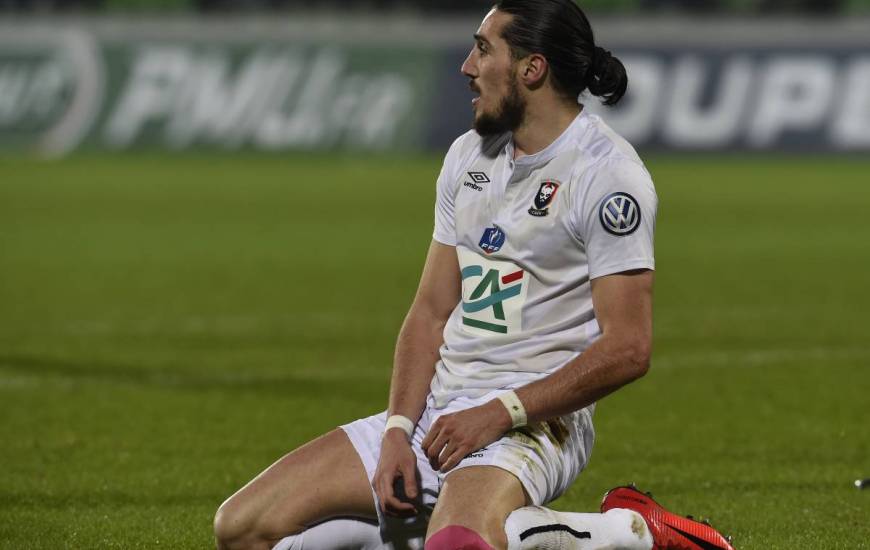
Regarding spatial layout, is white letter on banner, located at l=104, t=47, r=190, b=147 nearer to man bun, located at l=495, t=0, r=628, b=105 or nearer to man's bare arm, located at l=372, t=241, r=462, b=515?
man's bare arm, located at l=372, t=241, r=462, b=515

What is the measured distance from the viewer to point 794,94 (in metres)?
23.8

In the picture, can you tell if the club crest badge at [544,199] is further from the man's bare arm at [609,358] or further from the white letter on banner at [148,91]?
the white letter on banner at [148,91]

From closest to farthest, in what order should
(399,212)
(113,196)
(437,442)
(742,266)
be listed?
(437,442) → (742,266) → (399,212) → (113,196)

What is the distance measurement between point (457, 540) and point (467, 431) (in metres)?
0.33

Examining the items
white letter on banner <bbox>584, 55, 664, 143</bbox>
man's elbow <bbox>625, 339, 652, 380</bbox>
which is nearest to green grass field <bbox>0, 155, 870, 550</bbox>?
man's elbow <bbox>625, 339, 652, 380</bbox>

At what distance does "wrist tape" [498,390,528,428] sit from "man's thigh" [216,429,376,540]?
47 cm

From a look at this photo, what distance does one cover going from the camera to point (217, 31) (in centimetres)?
2462

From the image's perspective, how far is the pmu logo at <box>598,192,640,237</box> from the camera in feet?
12.6

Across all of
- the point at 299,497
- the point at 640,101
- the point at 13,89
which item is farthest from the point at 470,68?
the point at 13,89

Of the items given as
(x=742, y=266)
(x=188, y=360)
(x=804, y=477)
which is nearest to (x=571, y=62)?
(x=804, y=477)

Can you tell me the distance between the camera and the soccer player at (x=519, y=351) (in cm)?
384

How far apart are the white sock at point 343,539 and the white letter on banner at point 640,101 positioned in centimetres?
2024

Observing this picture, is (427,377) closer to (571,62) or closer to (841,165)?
(571,62)

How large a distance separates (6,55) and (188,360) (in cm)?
1659
